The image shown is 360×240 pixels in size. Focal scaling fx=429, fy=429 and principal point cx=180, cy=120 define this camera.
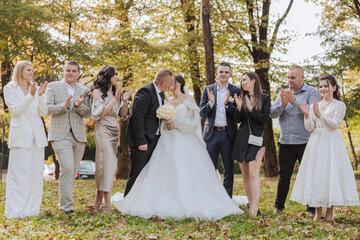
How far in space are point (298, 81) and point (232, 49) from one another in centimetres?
1099

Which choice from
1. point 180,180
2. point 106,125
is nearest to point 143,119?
point 106,125

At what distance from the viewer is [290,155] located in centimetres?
742

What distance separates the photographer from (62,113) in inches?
285

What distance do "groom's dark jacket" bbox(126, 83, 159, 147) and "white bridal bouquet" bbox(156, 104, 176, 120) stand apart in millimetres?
186

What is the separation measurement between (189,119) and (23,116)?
2767 mm

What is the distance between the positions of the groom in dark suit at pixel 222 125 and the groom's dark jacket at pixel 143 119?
3.06 feet

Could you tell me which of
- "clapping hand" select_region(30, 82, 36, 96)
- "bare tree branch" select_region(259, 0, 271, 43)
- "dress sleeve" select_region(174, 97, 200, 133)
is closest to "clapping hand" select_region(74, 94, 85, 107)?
"clapping hand" select_region(30, 82, 36, 96)

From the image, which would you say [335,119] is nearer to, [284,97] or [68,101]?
[284,97]

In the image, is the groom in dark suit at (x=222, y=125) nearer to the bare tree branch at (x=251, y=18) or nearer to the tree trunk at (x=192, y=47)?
the tree trunk at (x=192, y=47)

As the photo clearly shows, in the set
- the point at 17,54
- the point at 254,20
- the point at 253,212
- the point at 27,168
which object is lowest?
the point at 253,212

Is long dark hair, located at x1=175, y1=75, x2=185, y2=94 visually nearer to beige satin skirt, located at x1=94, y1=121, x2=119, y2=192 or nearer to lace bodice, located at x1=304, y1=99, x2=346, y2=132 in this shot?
beige satin skirt, located at x1=94, y1=121, x2=119, y2=192

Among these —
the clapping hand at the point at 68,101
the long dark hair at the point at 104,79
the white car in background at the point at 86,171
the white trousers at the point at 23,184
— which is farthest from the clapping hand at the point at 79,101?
the white car in background at the point at 86,171

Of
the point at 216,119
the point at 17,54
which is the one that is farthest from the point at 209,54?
the point at 17,54

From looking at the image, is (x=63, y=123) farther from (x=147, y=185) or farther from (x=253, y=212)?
(x=253, y=212)
